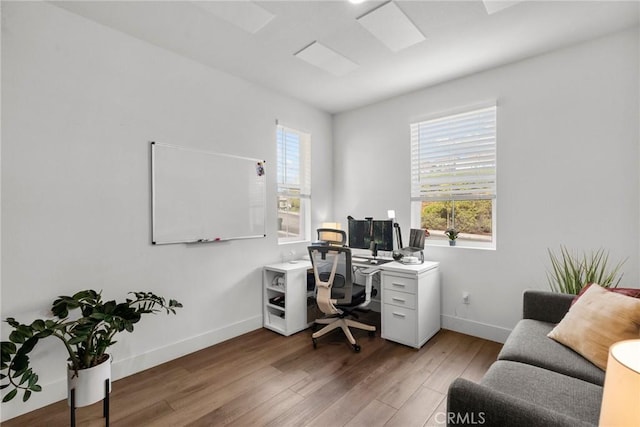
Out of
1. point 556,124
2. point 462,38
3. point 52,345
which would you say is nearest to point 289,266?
point 52,345

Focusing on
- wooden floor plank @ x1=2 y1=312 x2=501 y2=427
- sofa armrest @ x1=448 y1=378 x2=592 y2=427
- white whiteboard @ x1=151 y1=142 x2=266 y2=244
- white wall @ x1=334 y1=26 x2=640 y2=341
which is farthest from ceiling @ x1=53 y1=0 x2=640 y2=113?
wooden floor plank @ x1=2 y1=312 x2=501 y2=427

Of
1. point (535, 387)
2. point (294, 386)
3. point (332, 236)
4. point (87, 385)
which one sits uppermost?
point (332, 236)

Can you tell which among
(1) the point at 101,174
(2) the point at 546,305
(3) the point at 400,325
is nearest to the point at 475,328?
(3) the point at 400,325

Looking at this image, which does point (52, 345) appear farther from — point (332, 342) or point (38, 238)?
point (332, 342)

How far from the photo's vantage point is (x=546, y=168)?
2.67m

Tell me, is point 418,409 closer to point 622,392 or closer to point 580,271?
point 622,392

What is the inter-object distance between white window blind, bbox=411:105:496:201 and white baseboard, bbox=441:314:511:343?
131 cm

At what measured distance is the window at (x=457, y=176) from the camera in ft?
9.96

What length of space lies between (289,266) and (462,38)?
2.70 m

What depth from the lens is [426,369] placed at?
2432 millimetres

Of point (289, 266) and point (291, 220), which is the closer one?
point (289, 266)

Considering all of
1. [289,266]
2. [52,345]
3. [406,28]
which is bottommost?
[52,345]

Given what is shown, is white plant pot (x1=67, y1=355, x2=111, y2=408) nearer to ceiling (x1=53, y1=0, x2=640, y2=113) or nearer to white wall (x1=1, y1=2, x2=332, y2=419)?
white wall (x1=1, y1=2, x2=332, y2=419)

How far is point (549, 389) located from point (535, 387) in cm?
5
